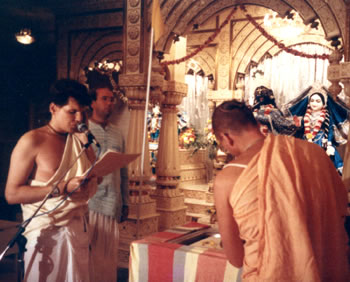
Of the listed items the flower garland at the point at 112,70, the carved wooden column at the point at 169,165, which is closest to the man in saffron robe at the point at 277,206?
the carved wooden column at the point at 169,165

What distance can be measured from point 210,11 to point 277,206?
4.16 meters

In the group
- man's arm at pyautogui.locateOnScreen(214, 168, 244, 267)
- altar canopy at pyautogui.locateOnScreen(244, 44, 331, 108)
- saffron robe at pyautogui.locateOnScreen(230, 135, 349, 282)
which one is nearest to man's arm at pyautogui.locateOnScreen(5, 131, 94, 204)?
man's arm at pyautogui.locateOnScreen(214, 168, 244, 267)

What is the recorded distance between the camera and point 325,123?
5582 millimetres

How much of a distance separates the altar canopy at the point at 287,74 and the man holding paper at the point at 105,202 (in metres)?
6.58

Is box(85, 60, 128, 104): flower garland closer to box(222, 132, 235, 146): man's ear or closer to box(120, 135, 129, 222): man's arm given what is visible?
box(120, 135, 129, 222): man's arm

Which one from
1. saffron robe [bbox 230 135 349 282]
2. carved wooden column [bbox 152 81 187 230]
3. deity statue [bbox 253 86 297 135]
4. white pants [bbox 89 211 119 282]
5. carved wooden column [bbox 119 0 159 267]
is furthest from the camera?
carved wooden column [bbox 152 81 187 230]

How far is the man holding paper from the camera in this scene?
349 cm

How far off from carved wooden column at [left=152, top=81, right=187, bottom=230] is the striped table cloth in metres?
3.78

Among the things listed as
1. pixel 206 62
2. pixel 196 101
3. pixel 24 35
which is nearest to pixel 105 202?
pixel 24 35

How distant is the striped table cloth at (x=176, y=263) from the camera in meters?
2.43

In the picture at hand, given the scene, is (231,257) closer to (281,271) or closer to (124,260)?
(281,271)

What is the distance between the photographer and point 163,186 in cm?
659

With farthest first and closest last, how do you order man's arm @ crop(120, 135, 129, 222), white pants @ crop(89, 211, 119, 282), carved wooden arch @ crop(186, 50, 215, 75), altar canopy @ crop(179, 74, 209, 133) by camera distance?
altar canopy @ crop(179, 74, 209, 133) < carved wooden arch @ crop(186, 50, 215, 75) < man's arm @ crop(120, 135, 129, 222) < white pants @ crop(89, 211, 119, 282)

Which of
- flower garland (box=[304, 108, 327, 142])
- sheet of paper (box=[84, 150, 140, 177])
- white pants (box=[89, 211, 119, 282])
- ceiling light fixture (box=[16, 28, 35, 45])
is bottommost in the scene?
white pants (box=[89, 211, 119, 282])
